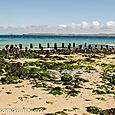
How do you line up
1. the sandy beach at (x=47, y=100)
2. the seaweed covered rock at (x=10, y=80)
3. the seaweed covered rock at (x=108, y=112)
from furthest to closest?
1. the seaweed covered rock at (x=10, y=80)
2. the sandy beach at (x=47, y=100)
3. the seaweed covered rock at (x=108, y=112)

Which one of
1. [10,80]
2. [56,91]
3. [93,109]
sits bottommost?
[93,109]

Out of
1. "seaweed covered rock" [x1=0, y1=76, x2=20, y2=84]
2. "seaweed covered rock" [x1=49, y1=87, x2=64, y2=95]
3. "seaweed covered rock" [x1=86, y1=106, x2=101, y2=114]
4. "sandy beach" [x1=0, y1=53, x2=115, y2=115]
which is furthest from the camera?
"seaweed covered rock" [x1=0, y1=76, x2=20, y2=84]

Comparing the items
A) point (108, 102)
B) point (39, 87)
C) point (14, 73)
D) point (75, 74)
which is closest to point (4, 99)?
point (39, 87)

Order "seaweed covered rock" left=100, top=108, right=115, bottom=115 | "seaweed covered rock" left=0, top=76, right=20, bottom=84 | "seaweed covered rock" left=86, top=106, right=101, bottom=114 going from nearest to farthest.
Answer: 1. "seaweed covered rock" left=100, top=108, right=115, bottom=115
2. "seaweed covered rock" left=86, top=106, right=101, bottom=114
3. "seaweed covered rock" left=0, top=76, right=20, bottom=84

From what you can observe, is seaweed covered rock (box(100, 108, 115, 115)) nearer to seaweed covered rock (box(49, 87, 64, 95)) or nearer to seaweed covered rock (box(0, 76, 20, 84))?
seaweed covered rock (box(49, 87, 64, 95))

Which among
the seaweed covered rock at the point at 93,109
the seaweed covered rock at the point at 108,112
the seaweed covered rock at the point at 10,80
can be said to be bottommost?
the seaweed covered rock at the point at 93,109

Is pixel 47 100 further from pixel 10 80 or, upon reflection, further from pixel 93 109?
pixel 10 80

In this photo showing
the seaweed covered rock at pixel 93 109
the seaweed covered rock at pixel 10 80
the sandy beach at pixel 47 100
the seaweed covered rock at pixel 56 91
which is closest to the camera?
the seaweed covered rock at pixel 93 109

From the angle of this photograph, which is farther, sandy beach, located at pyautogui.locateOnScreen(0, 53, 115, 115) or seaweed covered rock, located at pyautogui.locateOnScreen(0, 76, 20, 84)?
seaweed covered rock, located at pyautogui.locateOnScreen(0, 76, 20, 84)

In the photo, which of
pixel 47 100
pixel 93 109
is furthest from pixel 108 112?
pixel 47 100

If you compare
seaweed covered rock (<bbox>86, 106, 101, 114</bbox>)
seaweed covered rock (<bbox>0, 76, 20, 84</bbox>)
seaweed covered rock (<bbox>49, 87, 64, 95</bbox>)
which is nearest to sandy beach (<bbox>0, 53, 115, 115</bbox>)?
seaweed covered rock (<bbox>86, 106, 101, 114</bbox>)

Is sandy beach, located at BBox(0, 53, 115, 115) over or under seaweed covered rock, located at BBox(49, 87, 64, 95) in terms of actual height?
under

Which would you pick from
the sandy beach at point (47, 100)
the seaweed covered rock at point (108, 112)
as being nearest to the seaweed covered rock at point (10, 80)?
the sandy beach at point (47, 100)

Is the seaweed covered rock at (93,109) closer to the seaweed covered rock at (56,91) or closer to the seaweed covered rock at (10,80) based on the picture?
the seaweed covered rock at (56,91)
